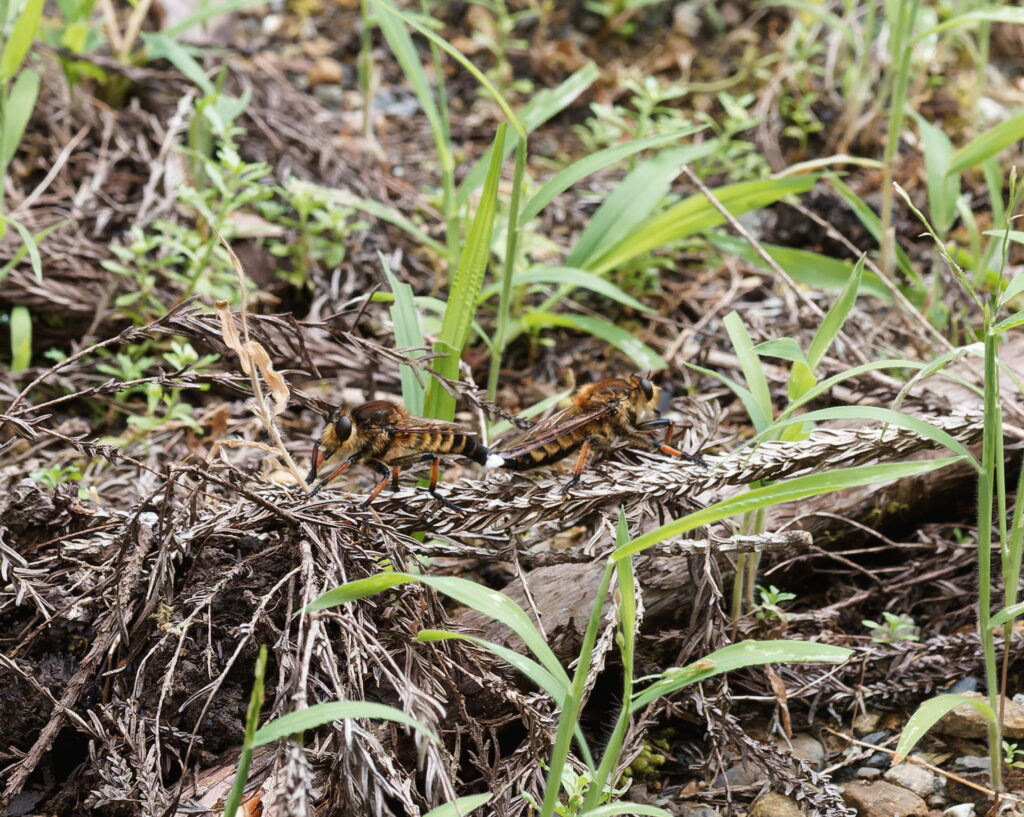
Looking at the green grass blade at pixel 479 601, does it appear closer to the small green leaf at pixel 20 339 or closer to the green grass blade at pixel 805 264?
the small green leaf at pixel 20 339

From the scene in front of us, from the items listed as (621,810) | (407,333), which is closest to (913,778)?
(621,810)

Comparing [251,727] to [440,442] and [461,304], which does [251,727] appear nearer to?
[440,442]

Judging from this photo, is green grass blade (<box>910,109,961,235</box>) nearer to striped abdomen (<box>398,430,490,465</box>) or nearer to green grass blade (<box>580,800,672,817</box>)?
striped abdomen (<box>398,430,490,465</box>)

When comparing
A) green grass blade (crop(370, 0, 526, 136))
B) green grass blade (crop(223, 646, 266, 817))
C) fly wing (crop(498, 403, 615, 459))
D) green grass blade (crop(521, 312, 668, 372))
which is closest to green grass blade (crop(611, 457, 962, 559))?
green grass blade (crop(223, 646, 266, 817))

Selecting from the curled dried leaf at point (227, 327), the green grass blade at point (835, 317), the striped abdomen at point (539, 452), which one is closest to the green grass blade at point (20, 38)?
the curled dried leaf at point (227, 327)

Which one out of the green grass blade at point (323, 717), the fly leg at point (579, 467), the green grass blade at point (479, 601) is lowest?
the fly leg at point (579, 467)

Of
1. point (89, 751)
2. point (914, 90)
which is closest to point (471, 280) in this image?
point (89, 751)
